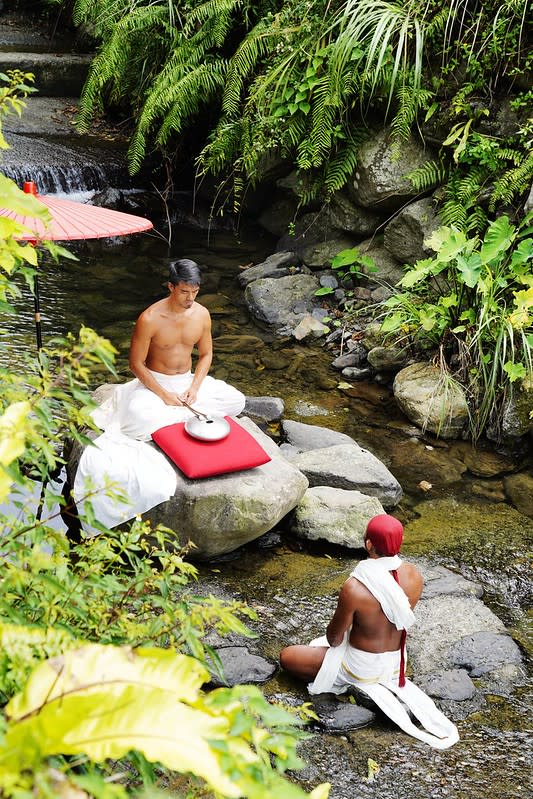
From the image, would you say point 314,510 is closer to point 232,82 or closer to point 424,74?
point 424,74

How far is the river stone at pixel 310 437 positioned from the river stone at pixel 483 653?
7.20ft

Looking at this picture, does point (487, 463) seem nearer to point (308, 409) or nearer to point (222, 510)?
point (308, 409)

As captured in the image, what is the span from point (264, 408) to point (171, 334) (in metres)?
1.47

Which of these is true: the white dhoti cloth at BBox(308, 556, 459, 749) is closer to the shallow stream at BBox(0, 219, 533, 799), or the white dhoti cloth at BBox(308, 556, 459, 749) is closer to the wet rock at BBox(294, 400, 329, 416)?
the shallow stream at BBox(0, 219, 533, 799)

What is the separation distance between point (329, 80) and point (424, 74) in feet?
2.95

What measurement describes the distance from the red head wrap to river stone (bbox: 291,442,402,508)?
1918mm

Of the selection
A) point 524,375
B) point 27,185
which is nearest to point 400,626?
point 27,185

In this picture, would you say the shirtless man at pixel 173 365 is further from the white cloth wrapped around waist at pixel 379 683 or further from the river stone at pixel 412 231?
the river stone at pixel 412 231

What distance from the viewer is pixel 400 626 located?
11.9 feet

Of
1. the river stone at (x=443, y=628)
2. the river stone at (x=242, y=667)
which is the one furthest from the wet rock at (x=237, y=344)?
the river stone at (x=242, y=667)

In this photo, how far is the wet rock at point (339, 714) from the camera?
12.0ft

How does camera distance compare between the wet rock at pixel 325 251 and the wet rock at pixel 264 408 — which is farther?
the wet rock at pixel 325 251

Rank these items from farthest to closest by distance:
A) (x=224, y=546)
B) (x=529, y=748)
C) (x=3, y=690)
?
(x=224, y=546) → (x=529, y=748) → (x=3, y=690)

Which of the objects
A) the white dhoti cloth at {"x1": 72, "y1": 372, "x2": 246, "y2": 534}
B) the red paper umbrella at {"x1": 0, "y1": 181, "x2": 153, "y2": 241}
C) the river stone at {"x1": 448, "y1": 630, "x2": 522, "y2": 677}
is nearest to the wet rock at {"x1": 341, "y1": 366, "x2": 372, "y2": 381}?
the white dhoti cloth at {"x1": 72, "y1": 372, "x2": 246, "y2": 534}
